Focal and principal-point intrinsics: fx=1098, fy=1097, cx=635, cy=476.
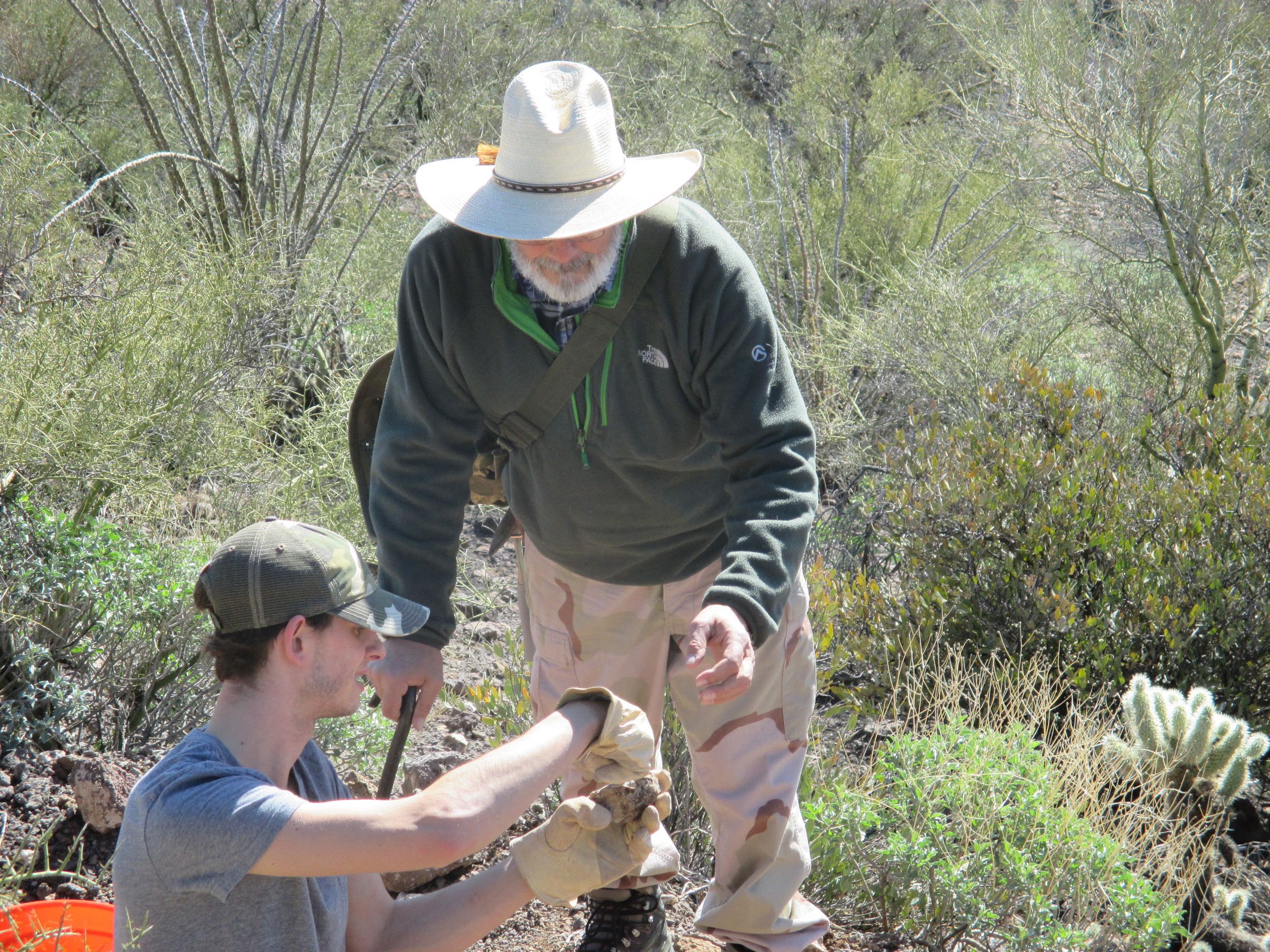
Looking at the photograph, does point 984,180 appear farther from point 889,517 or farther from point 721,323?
point 721,323

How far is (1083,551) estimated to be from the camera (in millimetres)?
3967

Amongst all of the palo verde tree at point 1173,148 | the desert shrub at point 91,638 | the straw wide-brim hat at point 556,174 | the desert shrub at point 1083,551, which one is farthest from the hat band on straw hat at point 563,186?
the palo verde tree at point 1173,148

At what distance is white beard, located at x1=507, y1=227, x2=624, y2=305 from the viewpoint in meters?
2.21

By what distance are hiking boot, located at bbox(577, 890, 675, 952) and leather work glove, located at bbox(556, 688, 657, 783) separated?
0.78 meters

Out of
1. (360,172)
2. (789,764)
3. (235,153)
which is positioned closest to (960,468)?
(789,764)

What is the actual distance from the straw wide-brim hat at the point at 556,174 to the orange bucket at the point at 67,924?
1.53 m

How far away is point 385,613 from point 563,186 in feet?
3.11

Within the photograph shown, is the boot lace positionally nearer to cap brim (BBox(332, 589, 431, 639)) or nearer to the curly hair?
cap brim (BBox(332, 589, 431, 639))

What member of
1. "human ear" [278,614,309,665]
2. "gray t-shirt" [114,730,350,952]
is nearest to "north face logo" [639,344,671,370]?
"human ear" [278,614,309,665]

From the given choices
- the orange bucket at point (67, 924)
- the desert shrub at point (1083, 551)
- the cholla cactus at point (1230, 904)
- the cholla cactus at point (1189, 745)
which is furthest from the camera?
the desert shrub at point (1083, 551)

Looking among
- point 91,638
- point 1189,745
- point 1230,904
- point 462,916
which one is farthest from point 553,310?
point 1230,904

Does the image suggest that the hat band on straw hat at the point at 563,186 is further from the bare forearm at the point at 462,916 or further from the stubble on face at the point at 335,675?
the bare forearm at the point at 462,916

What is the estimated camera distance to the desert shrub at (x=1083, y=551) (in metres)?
3.77

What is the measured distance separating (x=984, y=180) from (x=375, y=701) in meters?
A: 6.28
